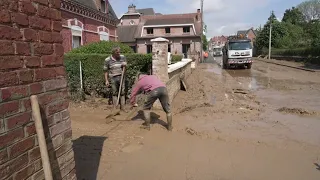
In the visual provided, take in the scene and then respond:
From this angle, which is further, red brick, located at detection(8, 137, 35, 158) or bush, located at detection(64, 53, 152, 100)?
bush, located at detection(64, 53, 152, 100)

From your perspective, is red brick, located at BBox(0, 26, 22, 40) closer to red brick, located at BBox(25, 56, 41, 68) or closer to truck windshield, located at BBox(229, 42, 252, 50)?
red brick, located at BBox(25, 56, 41, 68)

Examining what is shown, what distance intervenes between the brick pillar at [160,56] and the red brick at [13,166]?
20.0 feet

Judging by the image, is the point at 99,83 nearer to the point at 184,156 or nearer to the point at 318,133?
the point at 184,156

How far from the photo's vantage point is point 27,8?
1.96 m

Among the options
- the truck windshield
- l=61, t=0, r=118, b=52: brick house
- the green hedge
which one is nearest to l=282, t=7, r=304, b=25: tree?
the green hedge

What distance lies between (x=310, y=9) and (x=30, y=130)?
278 feet

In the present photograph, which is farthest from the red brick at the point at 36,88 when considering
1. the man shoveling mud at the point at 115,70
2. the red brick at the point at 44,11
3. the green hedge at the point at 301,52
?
the green hedge at the point at 301,52

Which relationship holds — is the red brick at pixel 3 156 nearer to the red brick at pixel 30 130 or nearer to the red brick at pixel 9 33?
the red brick at pixel 30 130

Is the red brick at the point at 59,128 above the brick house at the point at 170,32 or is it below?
below

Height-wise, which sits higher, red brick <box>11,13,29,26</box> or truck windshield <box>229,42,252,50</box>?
truck windshield <box>229,42,252,50</box>

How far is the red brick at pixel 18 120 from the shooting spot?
180 centimetres

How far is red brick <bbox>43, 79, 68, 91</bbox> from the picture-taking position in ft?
7.10

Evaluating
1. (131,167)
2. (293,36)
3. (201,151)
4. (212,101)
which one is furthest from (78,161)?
(293,36)

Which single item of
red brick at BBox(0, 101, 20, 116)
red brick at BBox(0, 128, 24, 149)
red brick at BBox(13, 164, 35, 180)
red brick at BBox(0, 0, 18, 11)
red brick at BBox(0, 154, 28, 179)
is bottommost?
red brick at BBox(13, 164, 35, 180)
